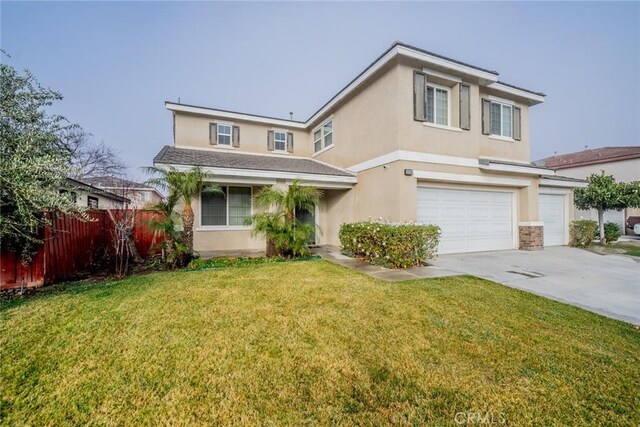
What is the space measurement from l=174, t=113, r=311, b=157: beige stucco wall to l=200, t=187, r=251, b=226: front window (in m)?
3.75

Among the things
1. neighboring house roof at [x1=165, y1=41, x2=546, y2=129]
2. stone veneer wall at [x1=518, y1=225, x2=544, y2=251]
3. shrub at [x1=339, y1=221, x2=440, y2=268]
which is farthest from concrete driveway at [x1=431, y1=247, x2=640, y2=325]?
neighboring house roof at [x1=165, y1=41, x2=546, y2=129]

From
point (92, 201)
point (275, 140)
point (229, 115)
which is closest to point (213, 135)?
point (229, 115)

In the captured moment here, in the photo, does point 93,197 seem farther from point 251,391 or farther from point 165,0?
point 251,391

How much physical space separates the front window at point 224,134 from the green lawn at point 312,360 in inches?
404

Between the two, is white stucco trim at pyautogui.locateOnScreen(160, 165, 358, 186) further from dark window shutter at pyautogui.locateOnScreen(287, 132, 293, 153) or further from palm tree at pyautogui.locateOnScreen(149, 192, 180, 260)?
dark window shutter at pyautogui.locateOnScreen(287, 132, 293, 153)

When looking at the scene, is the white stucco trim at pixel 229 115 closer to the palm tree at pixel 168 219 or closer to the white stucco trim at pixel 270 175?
the white stucco trim at pixel 270 175

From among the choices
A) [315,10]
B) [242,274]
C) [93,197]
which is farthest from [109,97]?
[242,274]

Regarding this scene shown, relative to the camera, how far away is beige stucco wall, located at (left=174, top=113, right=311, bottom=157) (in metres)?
13.1

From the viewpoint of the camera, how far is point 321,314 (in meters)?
4.16

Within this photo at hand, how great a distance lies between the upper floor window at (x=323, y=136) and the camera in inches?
533

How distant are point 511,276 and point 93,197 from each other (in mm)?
18586

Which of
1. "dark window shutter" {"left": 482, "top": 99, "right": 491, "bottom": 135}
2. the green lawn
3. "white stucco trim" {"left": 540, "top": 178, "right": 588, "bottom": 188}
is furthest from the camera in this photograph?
"white stucco trim" {"left": 540, "top": 178, "right": 588, "bottom": 188}

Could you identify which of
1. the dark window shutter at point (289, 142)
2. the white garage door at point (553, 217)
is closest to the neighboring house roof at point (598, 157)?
the white garage door at point (553, 217)

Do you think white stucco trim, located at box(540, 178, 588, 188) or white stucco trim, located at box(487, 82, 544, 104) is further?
white stucco trim, located at box(540, 178, 588, 188)
